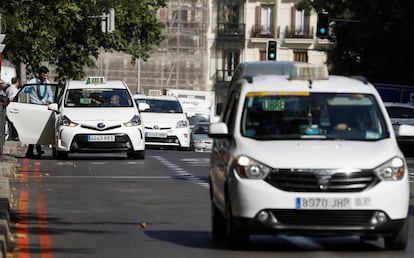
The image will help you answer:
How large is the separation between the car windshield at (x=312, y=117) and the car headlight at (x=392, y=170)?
61 centimetres

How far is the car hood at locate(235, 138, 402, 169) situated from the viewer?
1215 centimetres

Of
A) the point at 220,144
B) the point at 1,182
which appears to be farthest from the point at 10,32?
the point at 220,144

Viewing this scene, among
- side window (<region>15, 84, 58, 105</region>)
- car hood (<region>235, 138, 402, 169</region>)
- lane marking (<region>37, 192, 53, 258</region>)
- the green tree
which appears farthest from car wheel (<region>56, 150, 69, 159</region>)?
car hood (<region>235, 138, 402, 169</region>)

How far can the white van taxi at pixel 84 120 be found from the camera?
89.3 ft

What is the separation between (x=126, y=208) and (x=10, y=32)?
1153 inches

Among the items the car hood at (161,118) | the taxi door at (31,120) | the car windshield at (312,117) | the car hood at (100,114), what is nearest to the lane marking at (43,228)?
→ the car windshield at (312,117)

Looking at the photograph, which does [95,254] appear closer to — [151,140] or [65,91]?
[65,91]

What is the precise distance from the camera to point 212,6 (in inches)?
3634

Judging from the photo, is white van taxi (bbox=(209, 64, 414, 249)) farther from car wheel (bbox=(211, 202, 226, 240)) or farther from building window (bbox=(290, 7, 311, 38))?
building window (bbox=(290, 7, 311, 38))

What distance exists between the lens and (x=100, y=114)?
1084 inches

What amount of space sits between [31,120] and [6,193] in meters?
11.7

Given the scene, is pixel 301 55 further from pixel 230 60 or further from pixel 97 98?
pixel 97 98

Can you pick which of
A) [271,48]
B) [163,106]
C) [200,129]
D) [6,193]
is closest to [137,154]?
[6,193]

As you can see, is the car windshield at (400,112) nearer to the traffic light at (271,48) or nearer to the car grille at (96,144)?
the traffic light at (271,48)
